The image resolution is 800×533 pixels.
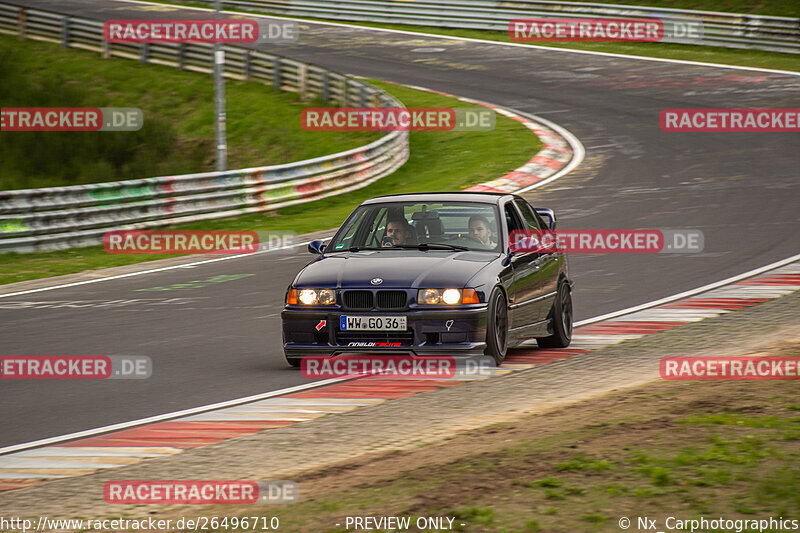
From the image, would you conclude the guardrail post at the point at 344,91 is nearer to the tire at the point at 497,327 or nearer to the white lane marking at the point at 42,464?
the tire at the point at 497,327

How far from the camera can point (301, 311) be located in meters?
9.69

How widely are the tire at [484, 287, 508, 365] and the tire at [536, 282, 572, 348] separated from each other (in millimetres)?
1203

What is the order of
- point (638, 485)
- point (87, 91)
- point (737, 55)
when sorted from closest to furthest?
1. point (638, 485)
2. point (87, 91)
3. point (737, 55)

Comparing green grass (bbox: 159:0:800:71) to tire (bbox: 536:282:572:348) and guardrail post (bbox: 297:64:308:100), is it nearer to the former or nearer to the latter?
guardrail post (bbox: 297:64:308:100)

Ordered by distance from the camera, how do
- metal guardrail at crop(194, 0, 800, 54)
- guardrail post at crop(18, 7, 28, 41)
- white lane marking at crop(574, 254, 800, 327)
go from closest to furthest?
white lane marking at crop(574, 254, 800, 327), metal guardrail at crop(194, 0, 800, 54), guardrail post at crop(18, 7, 28, 41)

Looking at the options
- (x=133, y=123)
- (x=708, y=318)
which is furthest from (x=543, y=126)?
(x=708, y=318)

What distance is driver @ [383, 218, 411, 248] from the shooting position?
10.4 m

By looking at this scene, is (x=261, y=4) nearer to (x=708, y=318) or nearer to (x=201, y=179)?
(x=201, y=179)

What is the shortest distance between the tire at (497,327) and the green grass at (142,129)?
18.8m

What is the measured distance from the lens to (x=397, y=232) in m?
10.4

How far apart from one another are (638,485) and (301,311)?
14.9ft

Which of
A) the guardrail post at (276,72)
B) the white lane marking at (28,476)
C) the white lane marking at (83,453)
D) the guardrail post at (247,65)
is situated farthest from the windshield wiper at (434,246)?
the guardrail post at (247,65)

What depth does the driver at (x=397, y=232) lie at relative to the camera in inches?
409

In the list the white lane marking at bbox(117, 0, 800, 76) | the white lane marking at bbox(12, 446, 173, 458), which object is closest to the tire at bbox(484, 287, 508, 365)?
the white lane marking at bbox(12, 446, 173, 458)
